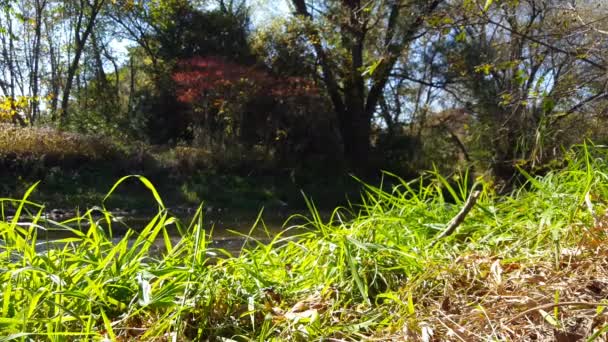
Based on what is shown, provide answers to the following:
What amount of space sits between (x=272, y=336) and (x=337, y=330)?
0.14 metres

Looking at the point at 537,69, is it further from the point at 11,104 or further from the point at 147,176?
the point at 11,104

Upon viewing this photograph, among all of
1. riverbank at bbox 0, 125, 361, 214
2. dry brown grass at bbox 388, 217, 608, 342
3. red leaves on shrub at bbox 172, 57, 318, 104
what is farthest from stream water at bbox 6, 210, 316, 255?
dry brown grass at bbox 388, 217, 608, 342

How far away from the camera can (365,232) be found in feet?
4.97

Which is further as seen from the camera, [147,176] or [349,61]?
[349,61]

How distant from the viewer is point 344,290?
4.10 feet

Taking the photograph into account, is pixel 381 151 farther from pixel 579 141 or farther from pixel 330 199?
pixel 579 141

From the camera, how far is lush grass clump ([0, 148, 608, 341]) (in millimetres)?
1037

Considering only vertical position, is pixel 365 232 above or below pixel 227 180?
above

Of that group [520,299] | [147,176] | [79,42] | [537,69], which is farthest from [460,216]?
[79,42]

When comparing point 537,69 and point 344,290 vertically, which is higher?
point 537,69

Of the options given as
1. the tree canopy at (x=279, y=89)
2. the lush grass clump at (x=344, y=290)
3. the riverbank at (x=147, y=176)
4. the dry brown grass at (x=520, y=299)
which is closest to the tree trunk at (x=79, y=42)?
the tree canopy at (x=279, y=89)

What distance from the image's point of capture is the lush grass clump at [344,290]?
104 centimetres

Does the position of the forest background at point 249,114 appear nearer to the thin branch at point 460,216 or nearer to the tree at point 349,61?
the tree at point 349,61

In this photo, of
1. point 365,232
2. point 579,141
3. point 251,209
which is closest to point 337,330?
point 365,232
